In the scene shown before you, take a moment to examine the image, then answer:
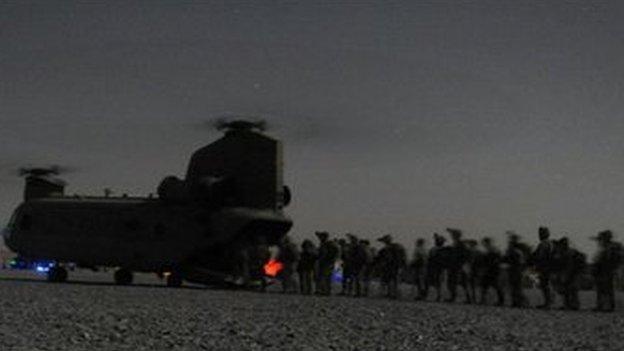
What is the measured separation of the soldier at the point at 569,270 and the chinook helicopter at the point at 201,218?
28.7ft

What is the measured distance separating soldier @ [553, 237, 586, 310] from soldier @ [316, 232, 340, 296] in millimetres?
6168

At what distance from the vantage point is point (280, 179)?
2356 cm

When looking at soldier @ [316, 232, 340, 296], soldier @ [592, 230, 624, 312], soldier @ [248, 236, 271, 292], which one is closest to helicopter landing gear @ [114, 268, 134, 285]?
soldier @ [248, 236, 271, 292]

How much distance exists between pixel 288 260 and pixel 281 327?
469 inches

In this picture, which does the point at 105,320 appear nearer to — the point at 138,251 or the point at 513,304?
the point at 513,304

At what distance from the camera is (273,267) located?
23.5 m

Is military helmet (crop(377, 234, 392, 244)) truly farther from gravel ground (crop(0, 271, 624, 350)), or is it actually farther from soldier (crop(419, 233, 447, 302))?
gravel ground (crop(0, 271, 624, 350))

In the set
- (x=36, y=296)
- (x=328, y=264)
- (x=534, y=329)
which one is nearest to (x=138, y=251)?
(x=328, y=264)

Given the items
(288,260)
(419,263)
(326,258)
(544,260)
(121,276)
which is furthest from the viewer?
(121,276)

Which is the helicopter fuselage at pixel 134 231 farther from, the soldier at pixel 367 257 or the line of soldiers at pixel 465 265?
the soldier at pixel 367 257

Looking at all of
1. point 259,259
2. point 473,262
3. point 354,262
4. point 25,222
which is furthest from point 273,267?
point 25,222

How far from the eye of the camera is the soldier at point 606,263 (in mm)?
17047

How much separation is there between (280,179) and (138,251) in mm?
5037

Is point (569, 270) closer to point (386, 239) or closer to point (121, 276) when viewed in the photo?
point (386, 239)
